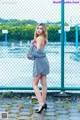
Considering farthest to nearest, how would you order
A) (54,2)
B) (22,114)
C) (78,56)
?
(78,56)
(54,2)
(22,114)

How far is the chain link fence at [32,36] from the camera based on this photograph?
31.1 feet

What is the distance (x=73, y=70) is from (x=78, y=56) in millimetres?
559

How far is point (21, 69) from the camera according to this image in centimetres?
1054

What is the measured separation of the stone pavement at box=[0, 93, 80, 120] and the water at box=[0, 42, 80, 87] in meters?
0.74

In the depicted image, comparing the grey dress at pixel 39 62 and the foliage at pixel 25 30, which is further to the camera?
the foliage at pixel 25 30

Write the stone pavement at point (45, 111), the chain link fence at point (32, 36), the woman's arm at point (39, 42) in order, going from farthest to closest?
the chain link fence at point (32, 36) → the woman's arm at point (39, 42) → the stone pavement at point (45, 111)

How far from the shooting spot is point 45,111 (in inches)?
321

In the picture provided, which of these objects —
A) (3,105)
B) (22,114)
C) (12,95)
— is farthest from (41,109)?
(12,95)

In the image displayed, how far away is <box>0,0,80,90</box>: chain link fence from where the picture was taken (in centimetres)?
948

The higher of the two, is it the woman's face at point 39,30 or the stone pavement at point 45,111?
the woman's face at point 39,30

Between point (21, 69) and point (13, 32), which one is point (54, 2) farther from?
point (21, 69)

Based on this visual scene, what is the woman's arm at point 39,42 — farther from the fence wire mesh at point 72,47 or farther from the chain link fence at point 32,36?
the fence wire mesh at point 72,47

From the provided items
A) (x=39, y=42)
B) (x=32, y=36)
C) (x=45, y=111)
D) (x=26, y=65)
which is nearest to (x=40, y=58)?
(x=39, y=42)

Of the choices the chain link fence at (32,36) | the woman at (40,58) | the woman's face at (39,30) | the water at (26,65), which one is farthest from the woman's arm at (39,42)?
the water at (26,65)
